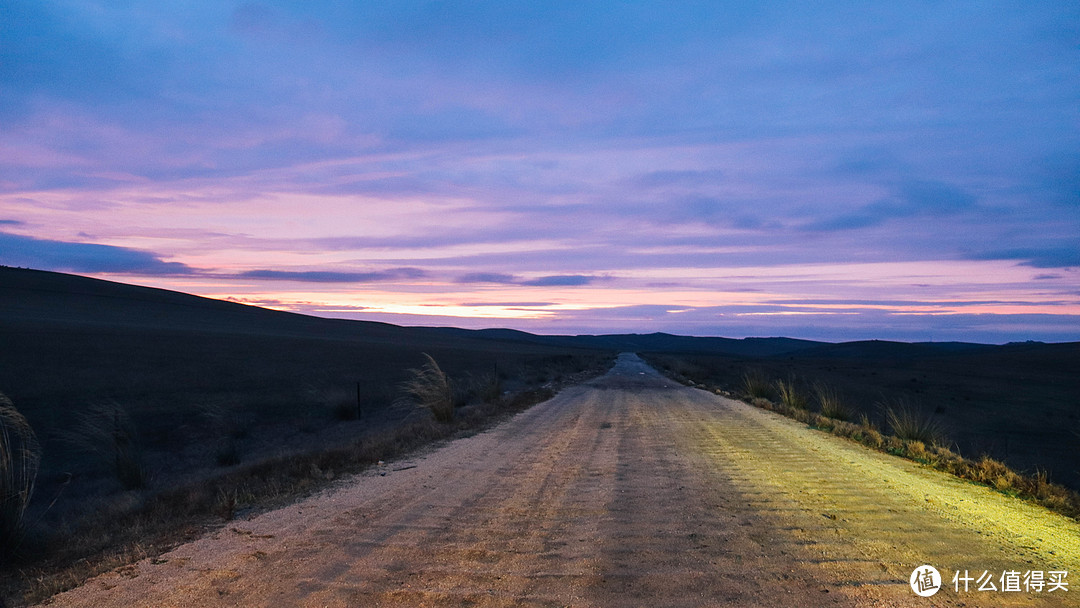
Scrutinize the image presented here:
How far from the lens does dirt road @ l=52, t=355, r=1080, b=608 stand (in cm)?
428

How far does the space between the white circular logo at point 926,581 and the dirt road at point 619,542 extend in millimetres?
59

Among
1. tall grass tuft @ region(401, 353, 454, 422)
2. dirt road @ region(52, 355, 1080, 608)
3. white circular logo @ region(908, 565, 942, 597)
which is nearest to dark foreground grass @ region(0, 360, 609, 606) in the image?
dirt road @ region(52, 355, 1080, 608)

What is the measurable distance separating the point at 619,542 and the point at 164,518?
4791mm

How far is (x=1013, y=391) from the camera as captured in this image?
1588 inches

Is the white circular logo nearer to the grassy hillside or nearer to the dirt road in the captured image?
the dirt road

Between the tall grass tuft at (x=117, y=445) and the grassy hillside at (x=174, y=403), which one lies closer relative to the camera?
the tall grass tuft at (x=117, y=445)

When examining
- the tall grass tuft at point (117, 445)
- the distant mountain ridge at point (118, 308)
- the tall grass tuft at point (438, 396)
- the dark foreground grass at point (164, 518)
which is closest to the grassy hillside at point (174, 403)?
the tall grass tuft at point (117, 445)

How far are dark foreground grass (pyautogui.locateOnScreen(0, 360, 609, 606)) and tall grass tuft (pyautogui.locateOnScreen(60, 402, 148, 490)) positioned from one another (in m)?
4.90

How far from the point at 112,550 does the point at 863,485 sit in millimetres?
7987

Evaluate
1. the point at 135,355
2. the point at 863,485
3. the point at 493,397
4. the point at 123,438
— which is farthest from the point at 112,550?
the point at 135,355

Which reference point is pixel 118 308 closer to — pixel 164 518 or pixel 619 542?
pixel 164 518

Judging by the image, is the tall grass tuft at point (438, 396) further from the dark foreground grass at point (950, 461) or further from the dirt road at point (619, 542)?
the dark foreground grass at point (950, 461)

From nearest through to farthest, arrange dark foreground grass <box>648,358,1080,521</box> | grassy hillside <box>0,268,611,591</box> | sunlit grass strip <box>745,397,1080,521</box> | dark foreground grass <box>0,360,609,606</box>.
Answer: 1. dark foreground grass <box>0,360,609,606</box>
2. sunlit grass strip <box>745,397,1080,521</box>
3. dark foreground grass <box>648,358,1080,521</box>
4. grassy hillside <box>0,268,611,591</box>

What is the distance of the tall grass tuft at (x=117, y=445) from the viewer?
1291 cm
